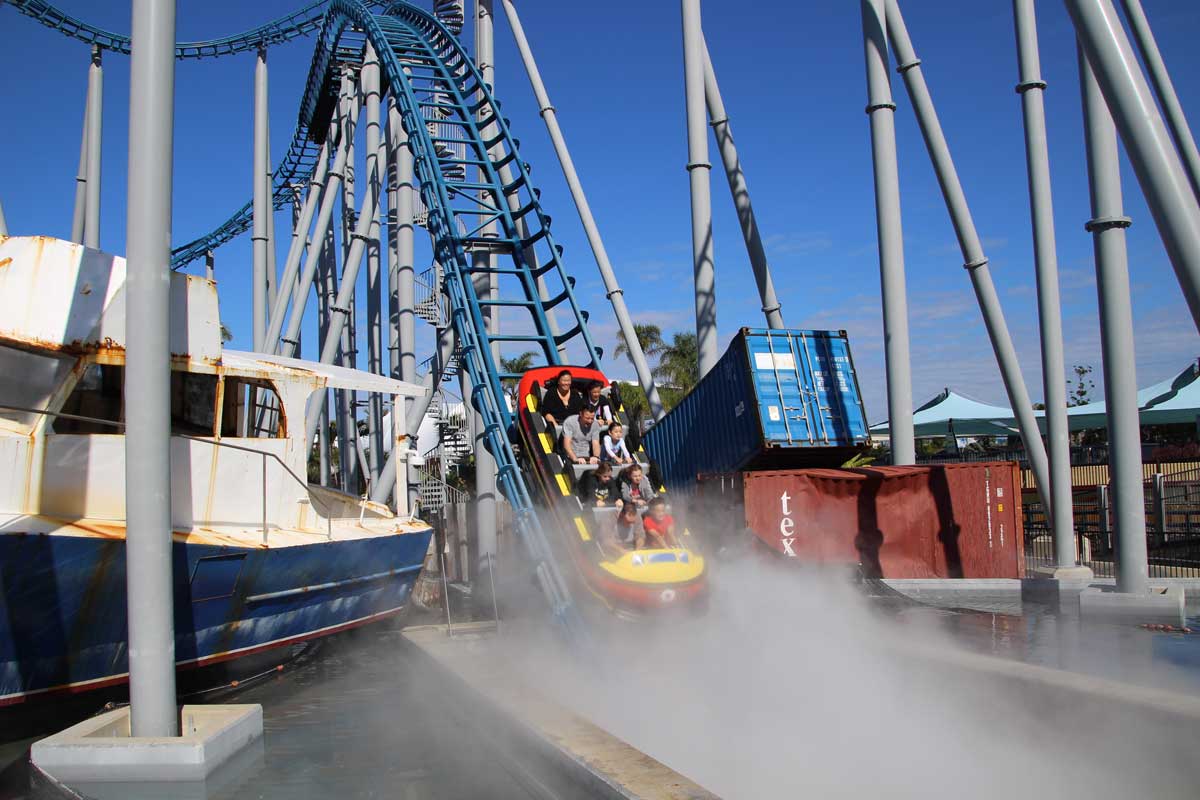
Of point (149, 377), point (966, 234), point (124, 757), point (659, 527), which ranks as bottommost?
point (124, 757)

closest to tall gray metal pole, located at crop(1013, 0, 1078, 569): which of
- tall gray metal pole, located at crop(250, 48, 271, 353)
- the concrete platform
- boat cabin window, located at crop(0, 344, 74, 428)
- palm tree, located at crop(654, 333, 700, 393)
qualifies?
the concrete platform

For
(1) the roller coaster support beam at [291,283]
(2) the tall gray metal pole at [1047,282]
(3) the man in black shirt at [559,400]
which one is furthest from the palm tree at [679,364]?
(3) the man in black shirt at [559,400]

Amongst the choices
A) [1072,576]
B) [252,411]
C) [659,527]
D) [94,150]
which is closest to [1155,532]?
[1072,576]

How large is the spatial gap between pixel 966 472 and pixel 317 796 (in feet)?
37.2

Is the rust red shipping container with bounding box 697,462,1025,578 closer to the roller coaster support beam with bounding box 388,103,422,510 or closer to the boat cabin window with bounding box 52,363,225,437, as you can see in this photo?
the roller coaster support beam with bounding box 388,103,422,510

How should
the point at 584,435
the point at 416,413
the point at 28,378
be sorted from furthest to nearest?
the point at 416,413, the point at 584,435, the point at 28,378

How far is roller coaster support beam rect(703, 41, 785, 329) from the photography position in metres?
17.2

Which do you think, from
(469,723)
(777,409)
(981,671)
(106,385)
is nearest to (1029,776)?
(981,671)

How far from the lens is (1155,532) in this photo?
18.8 metres

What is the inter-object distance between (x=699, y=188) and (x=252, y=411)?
829cm

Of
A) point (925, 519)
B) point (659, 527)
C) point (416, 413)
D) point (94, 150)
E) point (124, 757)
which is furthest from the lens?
point (94, 150)

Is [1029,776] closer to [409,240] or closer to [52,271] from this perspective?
[52,271]

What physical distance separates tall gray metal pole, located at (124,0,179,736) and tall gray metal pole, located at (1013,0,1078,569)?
1178cm

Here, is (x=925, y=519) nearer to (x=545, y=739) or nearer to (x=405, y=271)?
(x=405, y=271)
